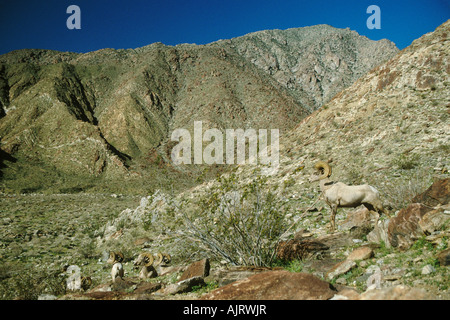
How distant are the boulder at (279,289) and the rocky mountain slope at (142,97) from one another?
74.8 ft

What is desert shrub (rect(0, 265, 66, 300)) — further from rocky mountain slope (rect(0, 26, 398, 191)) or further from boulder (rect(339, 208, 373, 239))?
rocky mountain slope (rect(0, 26, 398, 191))

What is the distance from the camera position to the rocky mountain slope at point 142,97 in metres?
41.1

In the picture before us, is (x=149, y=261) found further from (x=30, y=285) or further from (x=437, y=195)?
(x=437, y=195)

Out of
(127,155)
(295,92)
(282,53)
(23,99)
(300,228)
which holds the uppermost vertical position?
(282,53)

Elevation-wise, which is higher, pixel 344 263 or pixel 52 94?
pixel 52 94

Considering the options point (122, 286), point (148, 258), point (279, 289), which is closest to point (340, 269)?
point (279, 289)

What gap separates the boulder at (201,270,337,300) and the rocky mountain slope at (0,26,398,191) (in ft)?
74.8

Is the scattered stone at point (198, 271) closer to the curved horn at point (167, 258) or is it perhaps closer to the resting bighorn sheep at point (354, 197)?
the curved horn at point (167, 258)

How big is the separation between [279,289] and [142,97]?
209 feet

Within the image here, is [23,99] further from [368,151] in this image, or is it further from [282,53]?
[282,53]

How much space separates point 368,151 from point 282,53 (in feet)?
292

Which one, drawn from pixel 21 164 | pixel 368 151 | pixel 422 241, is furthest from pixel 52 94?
pixel 422 241

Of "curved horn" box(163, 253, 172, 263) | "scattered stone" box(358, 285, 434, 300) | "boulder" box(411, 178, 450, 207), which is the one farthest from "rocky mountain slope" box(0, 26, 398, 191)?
"scattered stone" box(358, 285, 434, 300)

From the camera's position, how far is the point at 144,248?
34.0 ft
